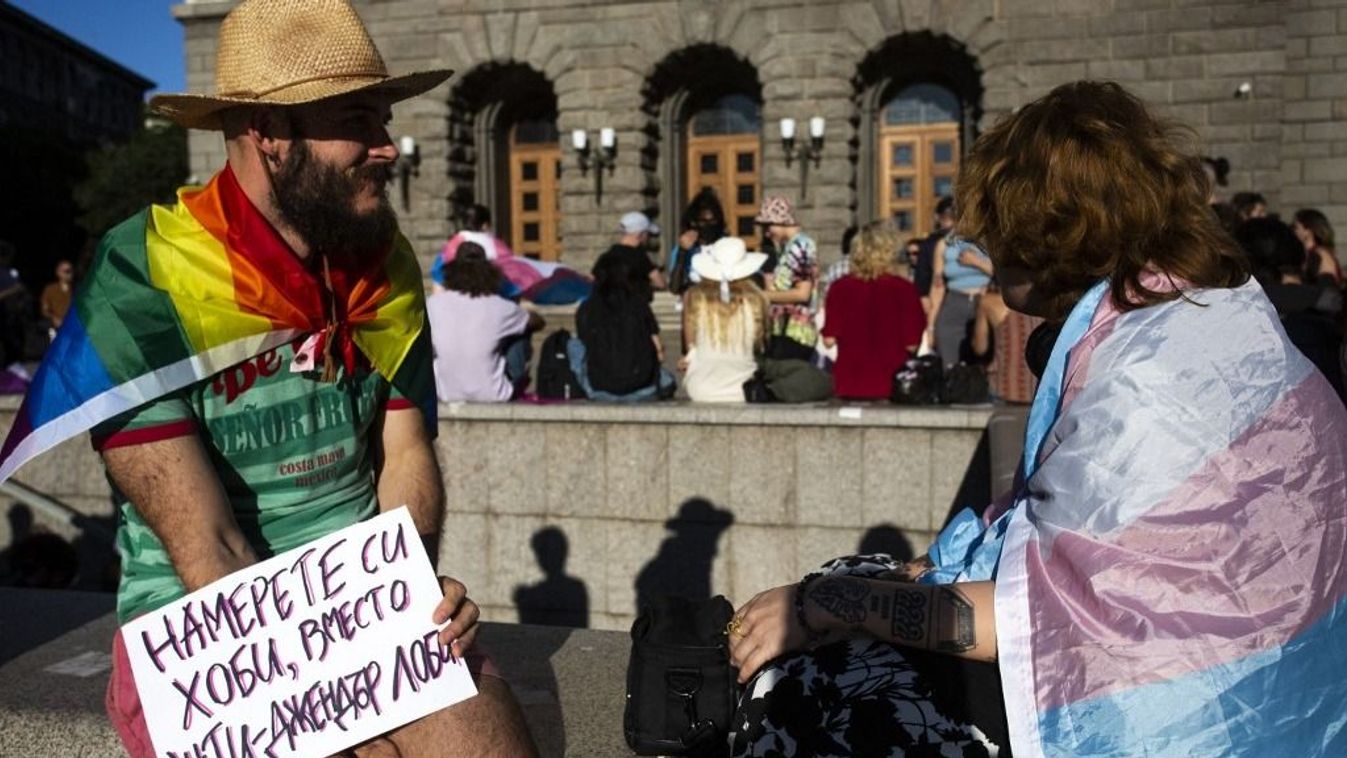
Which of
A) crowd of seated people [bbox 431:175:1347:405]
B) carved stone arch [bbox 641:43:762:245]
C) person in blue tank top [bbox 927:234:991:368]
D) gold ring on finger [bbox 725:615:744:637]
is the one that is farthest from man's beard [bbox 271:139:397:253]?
carved stone arch [bbox 641:43:762:245]

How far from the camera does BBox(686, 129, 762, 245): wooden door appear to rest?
20.6 m

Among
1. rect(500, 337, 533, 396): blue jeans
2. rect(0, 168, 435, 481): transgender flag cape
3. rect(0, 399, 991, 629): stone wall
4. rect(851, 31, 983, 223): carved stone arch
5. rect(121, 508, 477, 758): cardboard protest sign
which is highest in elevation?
rect(851, 31, 983, 223): carved stone arch

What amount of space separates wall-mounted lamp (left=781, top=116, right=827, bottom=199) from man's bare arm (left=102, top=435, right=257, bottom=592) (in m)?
16.7

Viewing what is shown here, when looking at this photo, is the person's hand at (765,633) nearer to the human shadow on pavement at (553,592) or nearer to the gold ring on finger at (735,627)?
the gold ring on finger at (735,627)

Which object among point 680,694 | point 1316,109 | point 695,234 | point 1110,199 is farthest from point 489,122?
point 1110,199

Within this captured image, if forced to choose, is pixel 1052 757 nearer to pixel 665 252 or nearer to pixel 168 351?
pixel 168 351

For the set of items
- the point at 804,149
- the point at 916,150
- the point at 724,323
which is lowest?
the point at 724,323

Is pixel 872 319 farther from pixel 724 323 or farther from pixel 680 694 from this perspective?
pixel 680 694

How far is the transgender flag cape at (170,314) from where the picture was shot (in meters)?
2.15

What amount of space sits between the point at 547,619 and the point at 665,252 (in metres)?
14.7

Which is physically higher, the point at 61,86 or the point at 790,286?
the point at 61,86

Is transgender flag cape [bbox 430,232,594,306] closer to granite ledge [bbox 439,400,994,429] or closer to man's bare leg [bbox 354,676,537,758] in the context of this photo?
granite ledge [bbox 439,400,994,429]

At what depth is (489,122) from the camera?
21.1m

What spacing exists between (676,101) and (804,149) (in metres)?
3.08
